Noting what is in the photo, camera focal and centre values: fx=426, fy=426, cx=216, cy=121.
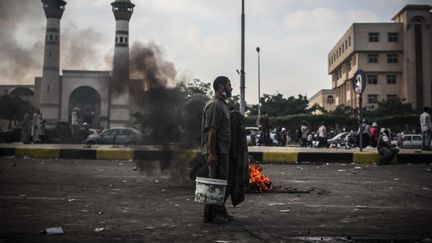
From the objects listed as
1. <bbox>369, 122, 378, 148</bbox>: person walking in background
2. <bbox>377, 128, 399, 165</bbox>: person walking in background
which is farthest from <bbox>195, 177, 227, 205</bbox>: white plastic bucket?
<bbox>369, 122, 378, 148</bbox>: person walking in background

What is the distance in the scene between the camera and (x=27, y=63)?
8938 millimetres

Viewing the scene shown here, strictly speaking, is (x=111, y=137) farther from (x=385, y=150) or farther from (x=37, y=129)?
(x=385, y=150)

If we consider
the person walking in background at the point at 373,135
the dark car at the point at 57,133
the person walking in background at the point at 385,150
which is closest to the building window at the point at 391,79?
the person walking in background at the point at 373,135

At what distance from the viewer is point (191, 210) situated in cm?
555

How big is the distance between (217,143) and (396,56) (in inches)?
2351

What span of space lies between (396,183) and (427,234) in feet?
15.4

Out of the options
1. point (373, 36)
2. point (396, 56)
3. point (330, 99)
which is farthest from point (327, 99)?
point (373, 36)

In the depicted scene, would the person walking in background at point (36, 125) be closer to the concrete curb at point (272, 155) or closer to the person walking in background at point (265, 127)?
the concrete curb at point (272, 155)

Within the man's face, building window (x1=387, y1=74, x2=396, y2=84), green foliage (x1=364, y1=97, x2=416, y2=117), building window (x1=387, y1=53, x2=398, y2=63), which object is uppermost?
building window (x1=387, y1=53, x2=398, y2=63)

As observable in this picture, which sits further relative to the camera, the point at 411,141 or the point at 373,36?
the point at 373,36

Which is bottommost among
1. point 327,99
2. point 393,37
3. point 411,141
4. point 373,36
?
point 411,141

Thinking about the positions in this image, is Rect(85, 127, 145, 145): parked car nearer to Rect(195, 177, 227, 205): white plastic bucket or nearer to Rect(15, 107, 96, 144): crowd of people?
Rect(15, 107, 96, 144): crowd of people

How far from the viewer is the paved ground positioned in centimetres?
409

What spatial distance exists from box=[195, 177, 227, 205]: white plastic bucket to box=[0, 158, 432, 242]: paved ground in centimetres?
28
